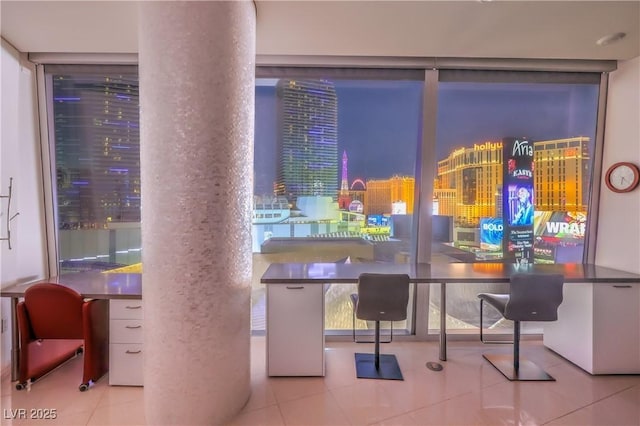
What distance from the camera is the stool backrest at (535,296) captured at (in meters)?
2.36

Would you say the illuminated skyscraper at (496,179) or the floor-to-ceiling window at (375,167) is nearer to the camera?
the floor-to-ceiling window at (375,167)

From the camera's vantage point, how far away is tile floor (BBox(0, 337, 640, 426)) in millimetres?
1973

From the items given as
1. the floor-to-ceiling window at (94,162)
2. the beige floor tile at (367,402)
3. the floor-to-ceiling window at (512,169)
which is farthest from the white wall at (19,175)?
the floor-to-ceiling window at (512,169)

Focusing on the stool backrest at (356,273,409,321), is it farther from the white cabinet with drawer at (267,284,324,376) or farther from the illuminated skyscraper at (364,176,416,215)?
the illuminated skyscraper at (364,176,416,215)

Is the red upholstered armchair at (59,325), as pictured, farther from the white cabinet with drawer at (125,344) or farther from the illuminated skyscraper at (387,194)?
the illuminated skyscraper at (387,194)

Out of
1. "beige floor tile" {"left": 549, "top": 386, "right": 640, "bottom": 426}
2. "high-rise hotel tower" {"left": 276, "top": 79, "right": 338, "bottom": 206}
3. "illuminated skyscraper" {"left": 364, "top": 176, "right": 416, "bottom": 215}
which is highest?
"high-rise hotel tower" {"left": 276, "top": 79, "right": 338, "bottom": 206}

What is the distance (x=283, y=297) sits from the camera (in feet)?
7.96

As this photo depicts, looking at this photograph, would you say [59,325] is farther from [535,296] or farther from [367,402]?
[535,296]

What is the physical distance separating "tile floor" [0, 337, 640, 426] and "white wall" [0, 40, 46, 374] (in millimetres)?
907

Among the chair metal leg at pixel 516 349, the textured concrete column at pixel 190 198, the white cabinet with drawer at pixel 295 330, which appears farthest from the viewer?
the chair metal leg at pixel 516 349

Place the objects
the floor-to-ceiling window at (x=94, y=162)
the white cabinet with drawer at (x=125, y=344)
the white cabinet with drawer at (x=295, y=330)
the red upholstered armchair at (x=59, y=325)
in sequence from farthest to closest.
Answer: the floor-to-ceiling window at (x=94, y=162), the white cabinet with drawer at (x=295, y=330), the white cabinet with drawer at (x=125, y=344), the red upholstered armchair at (x=59, y=325)

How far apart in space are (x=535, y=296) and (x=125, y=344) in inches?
134

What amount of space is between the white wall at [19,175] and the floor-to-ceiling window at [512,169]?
4101 millimetres

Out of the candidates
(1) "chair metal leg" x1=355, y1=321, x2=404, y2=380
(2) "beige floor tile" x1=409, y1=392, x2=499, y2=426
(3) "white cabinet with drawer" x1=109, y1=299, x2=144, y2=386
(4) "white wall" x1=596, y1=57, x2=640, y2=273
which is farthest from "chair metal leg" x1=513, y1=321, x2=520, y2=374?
(3) "white cabinet with drawer" x1=109, y1=299, x2=144, y2=386
